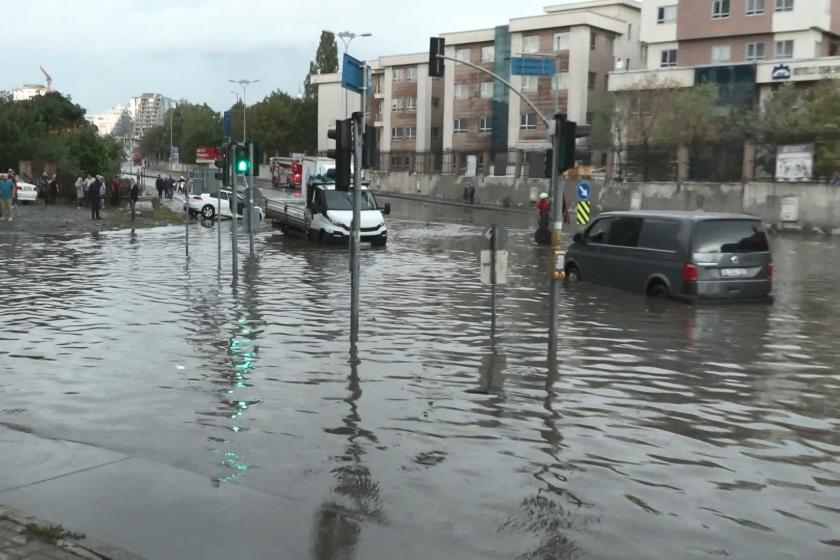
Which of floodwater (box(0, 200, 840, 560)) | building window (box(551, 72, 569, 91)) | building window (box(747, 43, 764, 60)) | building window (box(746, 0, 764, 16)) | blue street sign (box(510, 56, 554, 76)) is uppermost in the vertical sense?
building window (box(746, 0, 764, 16))

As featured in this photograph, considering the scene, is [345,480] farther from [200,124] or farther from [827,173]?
[200,124]

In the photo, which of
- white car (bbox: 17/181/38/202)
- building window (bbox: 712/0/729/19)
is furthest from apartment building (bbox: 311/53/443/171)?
white car (bbox: 17/181/38/202)

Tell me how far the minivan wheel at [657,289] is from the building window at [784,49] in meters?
47.7

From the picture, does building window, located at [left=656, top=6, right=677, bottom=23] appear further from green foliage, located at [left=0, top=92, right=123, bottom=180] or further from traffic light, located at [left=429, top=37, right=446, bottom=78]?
traffic light, located at [left=429, top=37, right=446, bottom=78]

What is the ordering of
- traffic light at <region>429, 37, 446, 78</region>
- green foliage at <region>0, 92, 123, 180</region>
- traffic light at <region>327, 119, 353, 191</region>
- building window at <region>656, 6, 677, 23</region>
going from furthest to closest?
building window at <region>656, 6, 677, 23</region>
green foliage at <region>0, 92, 123, 180</region>
traffic light at <region>429, 37, 446, 78</region>
traffic light at <region>327, 119, 353, 191</region>

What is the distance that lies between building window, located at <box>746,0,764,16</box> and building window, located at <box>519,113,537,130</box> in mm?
17930

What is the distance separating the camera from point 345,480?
21.4ft

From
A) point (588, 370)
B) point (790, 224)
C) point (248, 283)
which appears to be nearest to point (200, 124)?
point (790, 224)

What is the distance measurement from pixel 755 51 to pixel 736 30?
6.01 feet

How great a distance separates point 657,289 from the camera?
56.0ft

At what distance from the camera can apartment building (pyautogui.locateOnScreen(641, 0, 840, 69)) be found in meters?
57.9

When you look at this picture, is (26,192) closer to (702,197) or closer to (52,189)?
(52,189)

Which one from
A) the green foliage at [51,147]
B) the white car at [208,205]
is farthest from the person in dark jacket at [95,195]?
the green foliage at [51,147]

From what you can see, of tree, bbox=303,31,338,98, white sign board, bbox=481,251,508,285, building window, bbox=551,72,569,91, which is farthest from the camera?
tree, bbox=303,31,338,98
